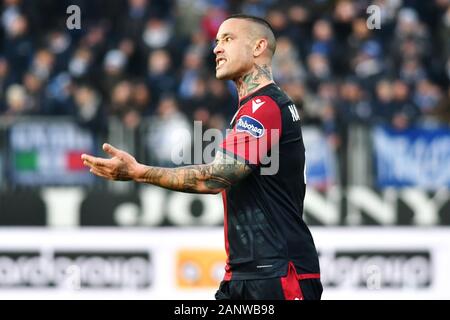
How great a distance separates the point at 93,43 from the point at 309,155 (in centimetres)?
466

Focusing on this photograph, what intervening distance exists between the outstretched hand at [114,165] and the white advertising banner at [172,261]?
6.89 m

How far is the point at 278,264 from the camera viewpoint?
21.4 feet

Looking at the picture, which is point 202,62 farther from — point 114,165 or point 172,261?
point 114,165

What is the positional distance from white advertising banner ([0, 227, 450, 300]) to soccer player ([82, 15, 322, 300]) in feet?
20.8

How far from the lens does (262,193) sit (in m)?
6.55

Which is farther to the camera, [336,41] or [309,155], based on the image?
[336,41]

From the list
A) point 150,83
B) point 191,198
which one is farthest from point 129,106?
point 191,198

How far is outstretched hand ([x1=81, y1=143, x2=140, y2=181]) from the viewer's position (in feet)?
19.9

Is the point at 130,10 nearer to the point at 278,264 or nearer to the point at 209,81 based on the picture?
the point at 209,81

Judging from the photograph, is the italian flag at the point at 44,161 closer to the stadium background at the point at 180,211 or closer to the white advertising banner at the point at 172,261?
the stadium background at the point at 180,211

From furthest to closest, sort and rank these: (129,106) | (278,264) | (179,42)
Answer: (179,42) < (129,106) < (278,264)

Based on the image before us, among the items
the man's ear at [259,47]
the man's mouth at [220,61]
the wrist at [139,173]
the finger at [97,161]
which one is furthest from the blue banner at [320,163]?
the finger at [97,161]

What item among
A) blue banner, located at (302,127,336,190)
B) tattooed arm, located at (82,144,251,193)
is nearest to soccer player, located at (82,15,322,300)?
tattooed arm, located at (82,144,251,193)

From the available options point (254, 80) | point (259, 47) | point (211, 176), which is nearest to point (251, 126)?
point (211, 176)
